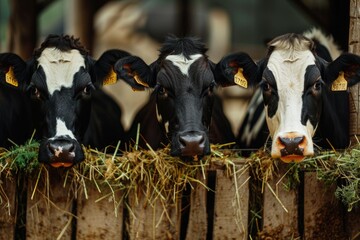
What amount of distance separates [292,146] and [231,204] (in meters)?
0.62

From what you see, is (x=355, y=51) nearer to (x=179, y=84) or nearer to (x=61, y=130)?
(x=179, y=84)

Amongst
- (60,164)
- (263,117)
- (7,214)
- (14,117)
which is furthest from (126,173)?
(263,117)

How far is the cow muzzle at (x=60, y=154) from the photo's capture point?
5852mm

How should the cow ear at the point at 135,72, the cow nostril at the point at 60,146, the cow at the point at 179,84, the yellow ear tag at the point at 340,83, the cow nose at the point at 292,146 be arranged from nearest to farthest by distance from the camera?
the cow nose at the point at 292,146 → the cow nostril at the point at 60,146 → the cow at the point at 179,84 → the yellow ear tag at the point at 340,83 → the cow ear at the point at 135,72

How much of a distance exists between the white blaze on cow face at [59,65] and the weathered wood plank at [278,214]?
1.84 m

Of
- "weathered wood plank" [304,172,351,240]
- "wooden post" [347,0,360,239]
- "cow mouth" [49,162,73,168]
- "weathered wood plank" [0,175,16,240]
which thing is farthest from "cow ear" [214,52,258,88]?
"weathered wood plank" [0,175,16,240]

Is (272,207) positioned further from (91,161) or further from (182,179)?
(91,161)

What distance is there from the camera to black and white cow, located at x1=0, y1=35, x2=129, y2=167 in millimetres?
6090

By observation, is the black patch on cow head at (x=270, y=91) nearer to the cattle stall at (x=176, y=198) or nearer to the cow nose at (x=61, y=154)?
the cattle stall at (x=176, y=198)

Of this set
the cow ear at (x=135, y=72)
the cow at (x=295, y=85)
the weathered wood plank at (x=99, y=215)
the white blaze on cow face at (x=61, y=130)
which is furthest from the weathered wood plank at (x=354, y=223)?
the white blaze on cow face at (x=61, y=130)

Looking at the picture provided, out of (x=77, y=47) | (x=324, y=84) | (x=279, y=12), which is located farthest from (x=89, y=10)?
(x=279, y=12)

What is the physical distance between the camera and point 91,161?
6.01 meters

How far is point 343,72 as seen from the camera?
256 inches

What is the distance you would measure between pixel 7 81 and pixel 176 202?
1.86 m
